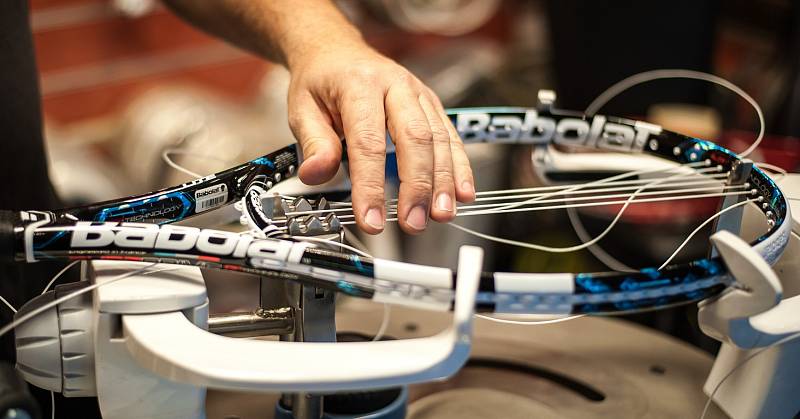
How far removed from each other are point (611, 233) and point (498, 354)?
45cm

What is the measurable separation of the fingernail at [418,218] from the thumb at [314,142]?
Answer: 0.07 metres

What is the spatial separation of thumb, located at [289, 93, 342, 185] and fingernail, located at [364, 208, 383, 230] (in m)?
0.06

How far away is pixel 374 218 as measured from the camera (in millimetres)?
598

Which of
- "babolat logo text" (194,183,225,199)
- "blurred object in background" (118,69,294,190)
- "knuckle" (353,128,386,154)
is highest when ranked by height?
"knuckle" (353,128,386,154)

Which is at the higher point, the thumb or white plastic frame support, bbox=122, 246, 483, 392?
the thumb

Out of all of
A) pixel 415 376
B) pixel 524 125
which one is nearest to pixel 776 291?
pixel 415 376

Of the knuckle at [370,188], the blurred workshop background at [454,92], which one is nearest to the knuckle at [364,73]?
the knuckle at [370,188]

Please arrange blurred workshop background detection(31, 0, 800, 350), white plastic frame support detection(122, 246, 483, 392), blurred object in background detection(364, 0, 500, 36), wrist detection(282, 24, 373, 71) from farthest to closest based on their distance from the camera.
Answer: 1. blurred object in background detection(364, 0, 500, 36)
2. blurred workshop background detection(31, 0, 800, 350)
3. wrist detection(282, 24, 373, 71)
4. white plastic frame support detection(122, 246, 483, 392)

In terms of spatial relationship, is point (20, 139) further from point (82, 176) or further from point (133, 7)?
point (133, 7)

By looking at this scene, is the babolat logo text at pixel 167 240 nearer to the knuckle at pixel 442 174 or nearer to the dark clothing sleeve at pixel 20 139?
the knuckle at pixel 442 174

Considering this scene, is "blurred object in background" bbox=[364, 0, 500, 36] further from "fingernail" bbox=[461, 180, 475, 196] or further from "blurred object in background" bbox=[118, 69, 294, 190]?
"fingernail" bbox=[461, 180, 475, 196]

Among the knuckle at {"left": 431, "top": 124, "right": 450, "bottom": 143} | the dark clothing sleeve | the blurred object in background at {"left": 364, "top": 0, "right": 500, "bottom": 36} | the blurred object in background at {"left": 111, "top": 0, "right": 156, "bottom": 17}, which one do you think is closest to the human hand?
the knuckle at {"left": 431, "top": 124, "right": 450, "bottom": 143}

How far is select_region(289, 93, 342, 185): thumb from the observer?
0.63 meters

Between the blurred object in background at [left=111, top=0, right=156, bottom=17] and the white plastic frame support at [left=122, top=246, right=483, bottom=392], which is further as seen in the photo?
the blurred object in background at [left=111, top=0, right=156, bottom=17]
